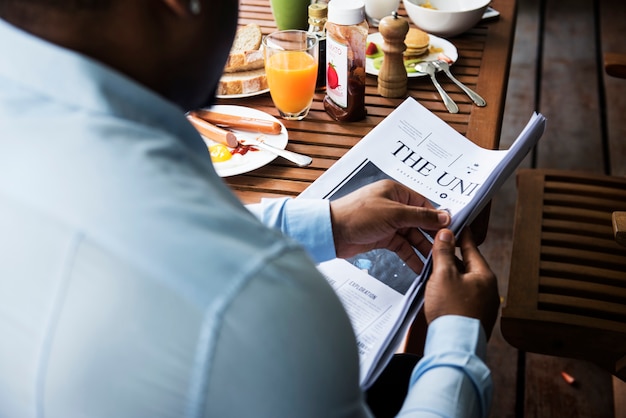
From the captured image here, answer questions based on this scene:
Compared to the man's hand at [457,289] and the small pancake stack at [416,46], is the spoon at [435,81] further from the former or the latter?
the man's hand at [457,289]

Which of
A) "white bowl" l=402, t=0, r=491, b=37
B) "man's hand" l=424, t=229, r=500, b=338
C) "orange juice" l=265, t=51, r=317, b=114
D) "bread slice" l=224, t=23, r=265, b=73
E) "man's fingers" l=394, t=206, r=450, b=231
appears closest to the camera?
"man's hand" l=424, t=229, r=500, b=338

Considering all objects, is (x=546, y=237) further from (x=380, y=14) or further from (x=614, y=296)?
(x=380, y=14)

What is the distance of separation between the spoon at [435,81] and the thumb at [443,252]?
0.43 meters

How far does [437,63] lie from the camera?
1361 mm

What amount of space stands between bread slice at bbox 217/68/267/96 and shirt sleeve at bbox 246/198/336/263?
386 millimetres

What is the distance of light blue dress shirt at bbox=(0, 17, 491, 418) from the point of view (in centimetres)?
45

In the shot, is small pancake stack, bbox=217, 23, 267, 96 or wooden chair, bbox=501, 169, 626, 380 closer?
wooden chair, bbox=501, 169, 626, 380

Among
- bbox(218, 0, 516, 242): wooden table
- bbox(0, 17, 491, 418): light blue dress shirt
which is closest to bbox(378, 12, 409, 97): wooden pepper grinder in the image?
bbox(218, 0, 516, 242): wooden table

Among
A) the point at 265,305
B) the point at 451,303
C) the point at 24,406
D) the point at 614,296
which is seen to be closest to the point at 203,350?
the point at 265,305

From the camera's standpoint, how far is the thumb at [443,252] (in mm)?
825

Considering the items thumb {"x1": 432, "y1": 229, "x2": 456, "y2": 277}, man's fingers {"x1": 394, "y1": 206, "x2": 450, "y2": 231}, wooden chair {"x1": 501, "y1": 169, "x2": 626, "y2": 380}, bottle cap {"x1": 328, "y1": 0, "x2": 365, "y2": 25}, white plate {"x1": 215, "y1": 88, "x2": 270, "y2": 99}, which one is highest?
bottle cap {"x1": 328, "y1": 0, "x2": 365, "y2": 25}

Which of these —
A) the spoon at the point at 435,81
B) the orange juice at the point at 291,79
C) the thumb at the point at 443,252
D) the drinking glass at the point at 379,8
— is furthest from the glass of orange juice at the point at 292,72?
the thumb at the point at 443,252

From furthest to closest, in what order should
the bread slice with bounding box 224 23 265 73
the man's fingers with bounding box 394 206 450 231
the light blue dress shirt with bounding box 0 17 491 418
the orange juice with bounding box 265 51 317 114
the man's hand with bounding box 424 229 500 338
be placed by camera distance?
the bread slice with bounding box 224 23 265 73 → the orange juice with bounding box 265 51 317 114 → the man's fingers with bounding box 394 206 450 231 → the man's hand with bounding box 424 229 500 338 → the light blue dress shirt with bounding box 0 17 491 418

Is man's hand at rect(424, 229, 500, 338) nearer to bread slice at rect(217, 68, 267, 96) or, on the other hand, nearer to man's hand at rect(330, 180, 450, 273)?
man's hand at rect(330, 180, 450, 273)
